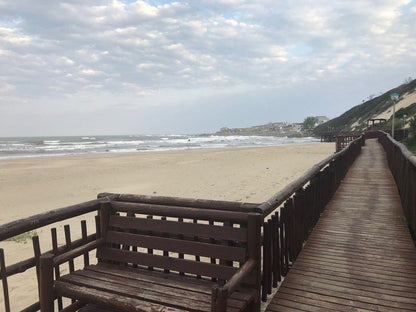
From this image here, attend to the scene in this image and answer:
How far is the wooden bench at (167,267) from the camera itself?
2.46 m

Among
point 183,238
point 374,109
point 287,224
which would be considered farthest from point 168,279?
point 374,109

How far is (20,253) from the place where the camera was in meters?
A: 6.21

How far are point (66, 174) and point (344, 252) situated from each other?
Result: 17.6 metres

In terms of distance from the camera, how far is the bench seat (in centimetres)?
239

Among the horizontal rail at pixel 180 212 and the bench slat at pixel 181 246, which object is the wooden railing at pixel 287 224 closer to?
the horizontal rail at pixel 180 212

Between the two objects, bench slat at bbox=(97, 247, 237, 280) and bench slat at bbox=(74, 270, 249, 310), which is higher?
bench slat at bbox=(97, 247, 237, 280)

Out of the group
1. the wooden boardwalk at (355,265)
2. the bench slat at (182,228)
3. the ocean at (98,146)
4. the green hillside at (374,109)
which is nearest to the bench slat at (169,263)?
the bench slat at (182,228)

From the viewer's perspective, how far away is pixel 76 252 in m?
2.94

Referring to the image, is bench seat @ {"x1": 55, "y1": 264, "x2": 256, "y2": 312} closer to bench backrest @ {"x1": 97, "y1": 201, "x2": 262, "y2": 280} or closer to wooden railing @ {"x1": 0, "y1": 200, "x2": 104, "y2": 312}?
bench backrest @ {"x1": 97, "y1": 201, "x2": 262, "y2": 280}

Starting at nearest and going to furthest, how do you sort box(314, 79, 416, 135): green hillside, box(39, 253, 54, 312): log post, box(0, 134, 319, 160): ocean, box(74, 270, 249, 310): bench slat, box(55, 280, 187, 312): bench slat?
1. box(55, 280, 187, 312): bench slat
2. box(74, 270, 249, 310): bench slat
3. box(39, 253, 54, 312): log post
4. box(0, 134, 319, 160): ocean
5. box(314, 79, 416, 135): green hillside

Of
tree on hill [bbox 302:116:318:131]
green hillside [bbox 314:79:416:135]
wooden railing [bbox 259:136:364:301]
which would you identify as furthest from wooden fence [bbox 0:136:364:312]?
tree on hill [bbox 302:116:318:131]

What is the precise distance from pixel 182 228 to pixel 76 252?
40.6 inches

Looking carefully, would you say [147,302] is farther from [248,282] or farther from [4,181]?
[4,181]

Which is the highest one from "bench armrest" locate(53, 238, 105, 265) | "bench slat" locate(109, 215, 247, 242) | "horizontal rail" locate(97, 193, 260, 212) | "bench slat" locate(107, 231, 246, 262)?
"horizontal rail" locate(97, 193, 260, 212)
